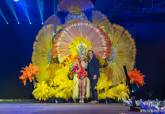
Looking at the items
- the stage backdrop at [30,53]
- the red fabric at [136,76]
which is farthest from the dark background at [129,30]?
the red fabric at [136,76]

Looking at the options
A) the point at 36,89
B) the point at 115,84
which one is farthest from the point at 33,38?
the point at 115,84

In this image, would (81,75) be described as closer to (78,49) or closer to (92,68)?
(92,68)

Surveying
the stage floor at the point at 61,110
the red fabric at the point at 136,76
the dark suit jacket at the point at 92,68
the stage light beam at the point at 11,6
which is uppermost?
the stage light beam at the point at 11,6

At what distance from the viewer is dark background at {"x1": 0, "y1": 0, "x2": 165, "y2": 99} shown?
611 inches

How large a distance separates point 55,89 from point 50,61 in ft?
3.09

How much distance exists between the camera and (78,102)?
1501 centimetres

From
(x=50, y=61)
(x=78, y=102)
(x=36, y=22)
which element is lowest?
(x=78, y=102)

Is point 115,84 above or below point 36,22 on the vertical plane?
below

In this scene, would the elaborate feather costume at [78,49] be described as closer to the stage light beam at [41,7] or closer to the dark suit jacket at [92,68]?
the dark suit jacket at [92,68]

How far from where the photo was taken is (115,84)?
15.1 metres

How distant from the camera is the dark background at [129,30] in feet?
50.9

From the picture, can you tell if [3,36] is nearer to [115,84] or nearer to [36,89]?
[36,89]

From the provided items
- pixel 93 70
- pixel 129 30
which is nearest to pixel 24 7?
pixel 93 70

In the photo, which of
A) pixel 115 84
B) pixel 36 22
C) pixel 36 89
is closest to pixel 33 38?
pixel 36 22
